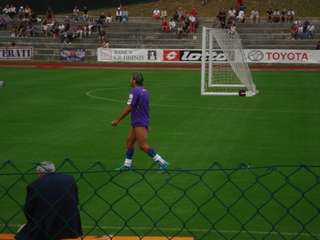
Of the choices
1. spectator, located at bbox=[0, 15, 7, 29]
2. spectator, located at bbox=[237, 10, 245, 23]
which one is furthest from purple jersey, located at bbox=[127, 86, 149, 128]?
spectator, located at bbox=[0, 15, 7, 29]

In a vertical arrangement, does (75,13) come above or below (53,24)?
above

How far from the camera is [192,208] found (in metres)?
11.1

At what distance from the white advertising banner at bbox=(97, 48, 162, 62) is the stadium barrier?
3448 centimetres

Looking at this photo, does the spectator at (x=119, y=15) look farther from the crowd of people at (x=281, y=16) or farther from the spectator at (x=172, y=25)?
the crowd of people at (x=281, y=16)

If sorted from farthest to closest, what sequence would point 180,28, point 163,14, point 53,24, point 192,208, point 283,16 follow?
point 163,14, point 53,24, point 283,16, point 180,28, point 192,208

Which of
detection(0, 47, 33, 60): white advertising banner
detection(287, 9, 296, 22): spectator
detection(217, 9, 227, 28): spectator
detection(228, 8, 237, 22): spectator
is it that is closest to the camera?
detection(0, 47, 33, 60): white advertising banner

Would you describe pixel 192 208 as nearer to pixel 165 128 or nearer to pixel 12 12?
pixel 165 128

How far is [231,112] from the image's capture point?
23203 millimetres

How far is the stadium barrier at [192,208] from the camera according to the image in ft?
32.4

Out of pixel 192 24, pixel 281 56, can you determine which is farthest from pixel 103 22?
pixel 281 56

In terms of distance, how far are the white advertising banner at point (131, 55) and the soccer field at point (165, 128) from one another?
13253 mm

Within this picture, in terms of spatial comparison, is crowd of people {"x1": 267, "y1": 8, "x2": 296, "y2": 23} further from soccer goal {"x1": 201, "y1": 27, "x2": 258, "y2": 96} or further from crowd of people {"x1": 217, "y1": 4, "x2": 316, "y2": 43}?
soccer goal {"x1": 201, "y1": 27, "x2": 258, "y2": 96}

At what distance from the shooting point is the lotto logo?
47.0m

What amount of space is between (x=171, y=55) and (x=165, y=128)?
27700mm
